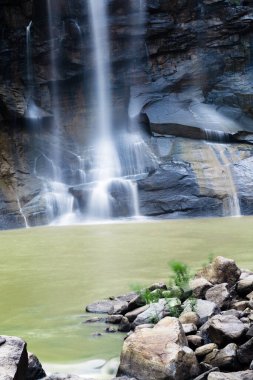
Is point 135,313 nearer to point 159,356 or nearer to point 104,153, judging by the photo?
point 159,356

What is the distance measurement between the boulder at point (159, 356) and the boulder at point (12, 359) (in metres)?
0.75

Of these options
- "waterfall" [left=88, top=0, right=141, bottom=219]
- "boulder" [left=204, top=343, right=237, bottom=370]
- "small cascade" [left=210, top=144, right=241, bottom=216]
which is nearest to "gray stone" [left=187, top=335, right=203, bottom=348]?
"boulder" [left=204, top=343, right=237, bottom=370]

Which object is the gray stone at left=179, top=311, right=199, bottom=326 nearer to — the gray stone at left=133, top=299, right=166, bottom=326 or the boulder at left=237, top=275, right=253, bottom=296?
the gray stone at left=133, top=299, right=166, bottom=326

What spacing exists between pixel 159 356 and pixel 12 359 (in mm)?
1000

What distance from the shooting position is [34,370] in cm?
361

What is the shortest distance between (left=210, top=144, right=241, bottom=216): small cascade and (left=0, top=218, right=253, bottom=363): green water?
7925 millimetres

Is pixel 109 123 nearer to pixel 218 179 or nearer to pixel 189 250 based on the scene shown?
pixel 218 179

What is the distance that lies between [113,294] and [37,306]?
2.95ft

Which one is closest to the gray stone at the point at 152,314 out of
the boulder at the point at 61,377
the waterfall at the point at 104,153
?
the boulder at the point at 61,377

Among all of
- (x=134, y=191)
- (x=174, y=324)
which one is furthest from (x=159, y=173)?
(x=174, y=324)

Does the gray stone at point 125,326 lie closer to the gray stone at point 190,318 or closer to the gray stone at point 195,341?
the gray stone at point 190,318

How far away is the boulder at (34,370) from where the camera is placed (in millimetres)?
3582

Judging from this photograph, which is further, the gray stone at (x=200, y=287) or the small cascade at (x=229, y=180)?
the small cascade at (x=229, y=180)

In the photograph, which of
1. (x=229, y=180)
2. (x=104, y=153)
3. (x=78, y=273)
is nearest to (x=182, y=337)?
(x=78, y=273)
